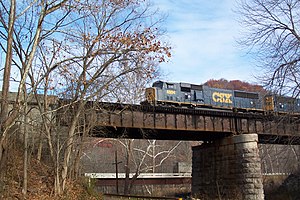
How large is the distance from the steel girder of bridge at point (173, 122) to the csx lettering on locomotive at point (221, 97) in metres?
4.06

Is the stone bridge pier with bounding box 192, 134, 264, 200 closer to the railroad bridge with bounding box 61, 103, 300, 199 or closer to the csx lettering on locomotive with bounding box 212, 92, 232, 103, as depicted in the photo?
the railroad bridge with bounding box 61, 103, 300, 199

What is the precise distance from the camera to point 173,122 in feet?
90.5

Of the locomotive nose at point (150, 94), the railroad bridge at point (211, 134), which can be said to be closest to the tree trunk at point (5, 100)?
the railroad bridge at point (211, 134)

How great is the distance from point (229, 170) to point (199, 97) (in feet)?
26.1

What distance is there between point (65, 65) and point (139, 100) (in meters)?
13.6

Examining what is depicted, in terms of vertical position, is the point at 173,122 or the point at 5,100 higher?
the point at 173,122

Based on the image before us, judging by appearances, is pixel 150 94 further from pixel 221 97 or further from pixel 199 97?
pixel 221 97

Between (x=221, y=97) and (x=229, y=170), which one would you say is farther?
(x=221, y=97)

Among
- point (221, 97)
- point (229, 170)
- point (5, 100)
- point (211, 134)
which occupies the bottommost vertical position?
point (229, 170)

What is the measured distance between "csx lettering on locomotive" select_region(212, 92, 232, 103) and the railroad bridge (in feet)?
13.4

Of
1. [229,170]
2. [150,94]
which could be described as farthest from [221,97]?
[229,170]

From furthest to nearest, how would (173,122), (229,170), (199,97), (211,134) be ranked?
(199,97) < (211,134) < (229,170) < (173,122)

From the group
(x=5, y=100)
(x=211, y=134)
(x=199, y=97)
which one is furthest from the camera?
(x=199, y=97)

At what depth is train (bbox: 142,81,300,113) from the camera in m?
31.1
